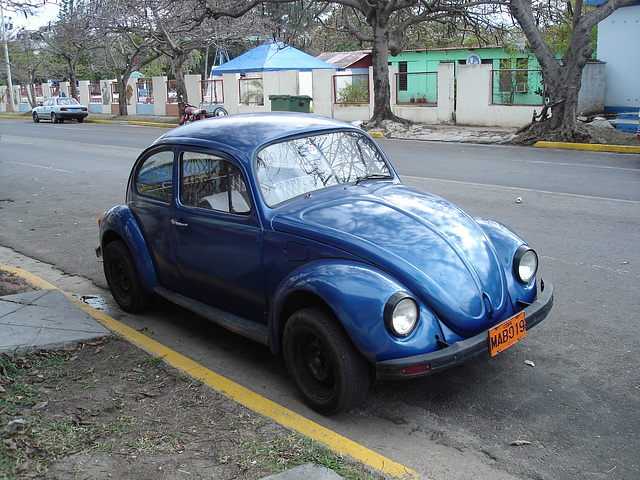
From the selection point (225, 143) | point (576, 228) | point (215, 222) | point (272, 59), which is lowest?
point (576, 228)

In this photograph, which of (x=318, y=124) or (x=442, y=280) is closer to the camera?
(x=442, y=280)

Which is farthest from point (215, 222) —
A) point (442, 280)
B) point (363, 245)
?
point (442, 280)

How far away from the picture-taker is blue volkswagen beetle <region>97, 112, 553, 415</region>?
3514mm

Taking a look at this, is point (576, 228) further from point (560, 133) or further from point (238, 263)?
point (560, 133)

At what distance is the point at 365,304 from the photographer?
3439 millimetres

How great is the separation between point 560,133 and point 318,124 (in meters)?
14.0

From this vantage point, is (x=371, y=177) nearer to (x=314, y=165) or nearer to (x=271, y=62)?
(x=314, y=165)

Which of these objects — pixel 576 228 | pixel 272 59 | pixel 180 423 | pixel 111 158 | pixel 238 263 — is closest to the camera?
pixel 180 423

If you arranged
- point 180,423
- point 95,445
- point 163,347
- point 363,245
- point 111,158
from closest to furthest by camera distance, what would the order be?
point 95,445, point 180,423, point 363,245, point 163,347, point 111,158

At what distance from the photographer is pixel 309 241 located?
12.8 feet

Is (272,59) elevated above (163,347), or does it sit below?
above

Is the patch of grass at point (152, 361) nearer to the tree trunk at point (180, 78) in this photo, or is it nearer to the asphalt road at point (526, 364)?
the asphalt road at point (526, 364)

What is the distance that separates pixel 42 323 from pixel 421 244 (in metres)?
2.98

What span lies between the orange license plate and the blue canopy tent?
109 feet
